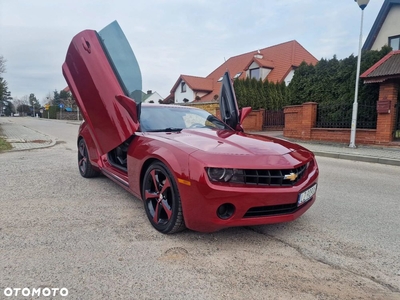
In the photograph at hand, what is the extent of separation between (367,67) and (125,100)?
12152 mm

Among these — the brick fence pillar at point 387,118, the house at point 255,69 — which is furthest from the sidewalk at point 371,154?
the house at point 255,69

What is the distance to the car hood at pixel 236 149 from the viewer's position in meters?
2.54

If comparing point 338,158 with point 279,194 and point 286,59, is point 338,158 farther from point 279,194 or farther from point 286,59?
point 286,59

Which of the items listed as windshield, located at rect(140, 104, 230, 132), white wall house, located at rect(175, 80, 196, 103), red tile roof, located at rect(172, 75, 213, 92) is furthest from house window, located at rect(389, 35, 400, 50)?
windshield, located at rect(140, 104, 230, 132)

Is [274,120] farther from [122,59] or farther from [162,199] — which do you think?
[162,199]

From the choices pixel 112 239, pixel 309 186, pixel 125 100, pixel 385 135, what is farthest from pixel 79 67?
pixel 385 135

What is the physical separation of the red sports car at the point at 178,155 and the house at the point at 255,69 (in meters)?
20.0

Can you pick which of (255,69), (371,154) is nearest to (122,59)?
(371,154)

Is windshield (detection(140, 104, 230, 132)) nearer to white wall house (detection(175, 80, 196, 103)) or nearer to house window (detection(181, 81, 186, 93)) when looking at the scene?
white wall house (detection(175, 80, 196, 103))

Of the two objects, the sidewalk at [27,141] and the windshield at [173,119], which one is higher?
the windshield at [173,119]

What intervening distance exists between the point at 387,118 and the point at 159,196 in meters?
10.3

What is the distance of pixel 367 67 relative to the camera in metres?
12.1

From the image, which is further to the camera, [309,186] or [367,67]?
[367,67]

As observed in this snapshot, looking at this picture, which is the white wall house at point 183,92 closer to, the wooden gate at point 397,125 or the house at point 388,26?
the house at point 388,26
